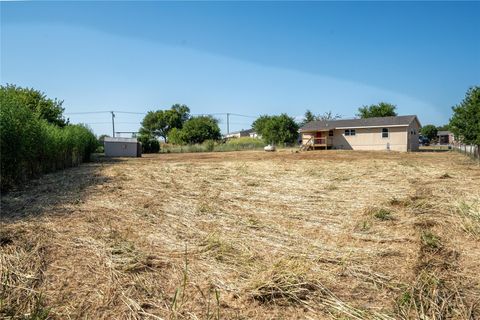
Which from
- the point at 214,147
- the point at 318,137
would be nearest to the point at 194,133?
the point at 214,147

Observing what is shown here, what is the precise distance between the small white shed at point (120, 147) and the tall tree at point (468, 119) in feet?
77.5

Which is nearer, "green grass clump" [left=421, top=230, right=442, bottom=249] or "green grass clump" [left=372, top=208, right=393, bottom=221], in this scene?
"green grass clump" [left=421, top=230, right=442, bottom=249]

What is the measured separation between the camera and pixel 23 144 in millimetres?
9086

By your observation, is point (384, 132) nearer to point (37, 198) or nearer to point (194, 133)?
point (194, 133)

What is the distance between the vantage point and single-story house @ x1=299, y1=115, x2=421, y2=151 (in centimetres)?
3108

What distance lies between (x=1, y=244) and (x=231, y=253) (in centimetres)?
274

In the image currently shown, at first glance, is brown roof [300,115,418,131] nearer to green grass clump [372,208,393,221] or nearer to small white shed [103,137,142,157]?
small white shed [103,137,142,157]

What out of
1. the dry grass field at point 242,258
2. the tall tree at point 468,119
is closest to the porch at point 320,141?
the tall tree at point 468,119

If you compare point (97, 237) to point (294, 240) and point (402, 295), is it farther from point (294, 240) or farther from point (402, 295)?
point (402, 295)

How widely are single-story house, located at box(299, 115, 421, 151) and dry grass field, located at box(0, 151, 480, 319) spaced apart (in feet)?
87.7

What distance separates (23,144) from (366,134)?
1194 inches

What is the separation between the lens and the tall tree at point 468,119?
15.8 meters

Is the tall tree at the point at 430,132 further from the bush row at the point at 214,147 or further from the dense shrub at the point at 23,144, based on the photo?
→ the dense shrub at the point at 23,144

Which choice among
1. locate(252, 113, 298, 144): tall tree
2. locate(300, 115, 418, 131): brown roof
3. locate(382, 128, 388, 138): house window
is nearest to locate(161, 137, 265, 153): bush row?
locate(252, 113, 298, 144): tall tree
